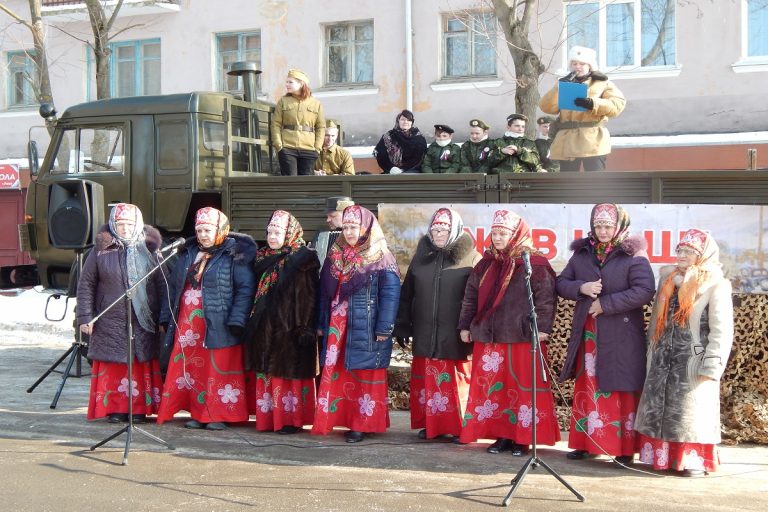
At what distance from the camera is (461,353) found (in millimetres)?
7355

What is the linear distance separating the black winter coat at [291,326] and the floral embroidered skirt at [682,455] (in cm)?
246

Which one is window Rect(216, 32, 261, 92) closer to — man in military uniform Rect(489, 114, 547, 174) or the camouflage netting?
→ man in military uniform Rect(489, 114, 547, 174)

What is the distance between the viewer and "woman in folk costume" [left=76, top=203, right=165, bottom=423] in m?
7.95

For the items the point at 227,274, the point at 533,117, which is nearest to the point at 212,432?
the point at 227,274

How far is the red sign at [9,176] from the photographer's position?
Result: 21.0 m

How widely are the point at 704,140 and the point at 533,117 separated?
4.95 meters

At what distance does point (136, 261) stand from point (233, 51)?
12633mm

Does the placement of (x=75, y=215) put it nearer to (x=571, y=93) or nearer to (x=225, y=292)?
(x=225, y=292)

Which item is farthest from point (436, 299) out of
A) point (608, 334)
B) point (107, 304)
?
point (107, 304)

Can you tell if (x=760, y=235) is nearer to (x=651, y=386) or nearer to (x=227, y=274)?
(x=651, y=386)

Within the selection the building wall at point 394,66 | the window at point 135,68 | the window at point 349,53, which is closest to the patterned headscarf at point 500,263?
the building wall at point 394,66

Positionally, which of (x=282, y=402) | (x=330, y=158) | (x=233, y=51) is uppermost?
(x=233, y=51)

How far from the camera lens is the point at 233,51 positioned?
20.0 m

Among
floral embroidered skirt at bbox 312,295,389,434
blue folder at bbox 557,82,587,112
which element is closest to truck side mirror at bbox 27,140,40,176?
floral embroidered skirt at bbox 312,295,389,434
